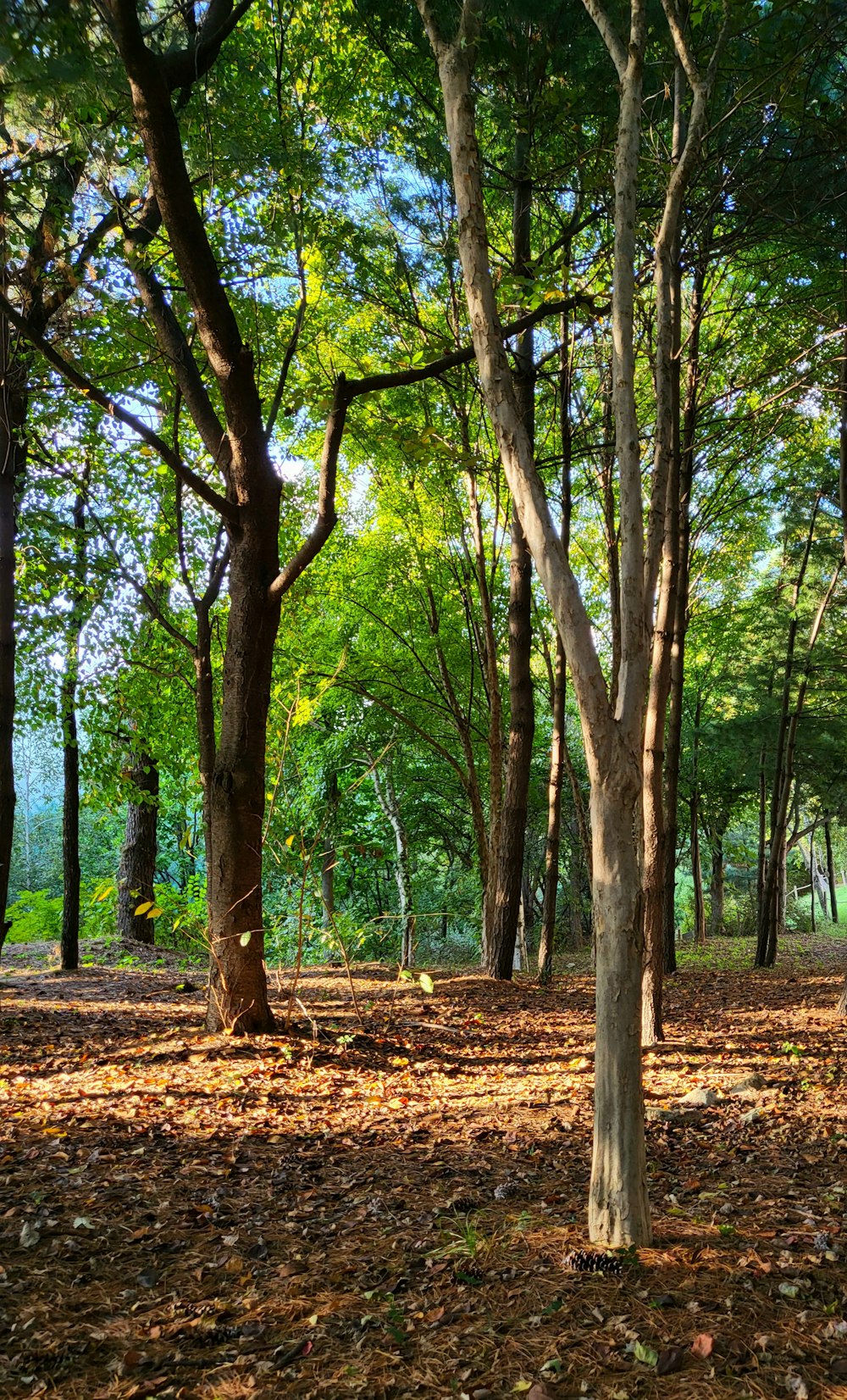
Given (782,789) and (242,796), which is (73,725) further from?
(782,789)

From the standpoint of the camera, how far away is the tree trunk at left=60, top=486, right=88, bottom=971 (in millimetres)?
9195

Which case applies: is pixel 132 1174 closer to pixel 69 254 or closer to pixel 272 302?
pixel 69 254

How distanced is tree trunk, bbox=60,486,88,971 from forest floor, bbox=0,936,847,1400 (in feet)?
10.9

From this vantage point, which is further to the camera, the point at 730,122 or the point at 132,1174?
the point at 730,122

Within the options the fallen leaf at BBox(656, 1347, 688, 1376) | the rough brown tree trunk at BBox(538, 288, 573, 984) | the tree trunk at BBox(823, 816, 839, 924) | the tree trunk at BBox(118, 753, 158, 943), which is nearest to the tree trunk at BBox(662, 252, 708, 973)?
the rough brown tree trunk at BBox(538, 288, 573, 984)

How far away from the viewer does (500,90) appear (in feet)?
26.0

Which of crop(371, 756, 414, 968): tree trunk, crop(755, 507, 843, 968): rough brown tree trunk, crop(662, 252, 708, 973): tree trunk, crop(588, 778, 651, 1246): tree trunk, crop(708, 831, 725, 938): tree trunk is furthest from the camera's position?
crop(708, 831, 725, 938): tree trunk

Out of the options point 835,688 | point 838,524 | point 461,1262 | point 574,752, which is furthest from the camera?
point 574,752

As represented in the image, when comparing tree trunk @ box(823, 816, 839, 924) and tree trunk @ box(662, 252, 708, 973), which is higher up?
tree trunk @ box(662, 252, 708, 973)

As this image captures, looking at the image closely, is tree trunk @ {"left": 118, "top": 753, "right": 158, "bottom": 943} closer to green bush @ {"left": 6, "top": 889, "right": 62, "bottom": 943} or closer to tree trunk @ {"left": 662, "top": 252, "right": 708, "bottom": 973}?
green bush @ {"left": 6, "top": 889, "right": 62, "bottom": 943}

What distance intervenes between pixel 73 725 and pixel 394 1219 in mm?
7176

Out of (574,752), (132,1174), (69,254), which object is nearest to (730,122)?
(69,254)

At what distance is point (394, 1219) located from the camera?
331cm

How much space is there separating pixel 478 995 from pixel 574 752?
14.5 meters
